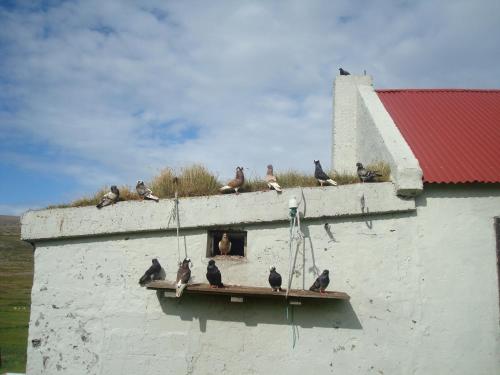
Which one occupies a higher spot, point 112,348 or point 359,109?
point 359,109

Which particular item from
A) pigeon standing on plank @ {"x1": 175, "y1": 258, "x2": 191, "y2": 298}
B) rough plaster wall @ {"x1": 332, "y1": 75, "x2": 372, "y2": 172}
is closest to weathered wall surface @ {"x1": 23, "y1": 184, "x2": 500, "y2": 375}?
pigeon standing on plank @ {"x1": 175, "y1": 258, "x2": 191, "y2": 298}

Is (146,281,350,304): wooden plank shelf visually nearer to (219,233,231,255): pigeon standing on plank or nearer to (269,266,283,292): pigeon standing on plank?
(269,266,283,292): pigeon standing on plank

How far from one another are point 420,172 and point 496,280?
82.2 inches

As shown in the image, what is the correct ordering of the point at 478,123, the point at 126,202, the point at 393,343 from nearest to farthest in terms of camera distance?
the point at 393,343, the point at 126,202, the point at 478,123

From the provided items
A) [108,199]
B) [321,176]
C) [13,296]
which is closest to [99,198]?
[108,199]

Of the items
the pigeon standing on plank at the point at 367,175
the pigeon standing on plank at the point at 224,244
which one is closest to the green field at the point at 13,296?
the pigeon standing on plank at the point at 224,244

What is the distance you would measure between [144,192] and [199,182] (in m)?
1.02

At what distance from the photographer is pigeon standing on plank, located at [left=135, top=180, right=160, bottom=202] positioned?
749 centimetres

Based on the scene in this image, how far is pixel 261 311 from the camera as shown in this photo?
6.80 meters

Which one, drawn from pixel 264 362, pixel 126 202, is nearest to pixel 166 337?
pixel 264 362

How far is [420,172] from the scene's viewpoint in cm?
678

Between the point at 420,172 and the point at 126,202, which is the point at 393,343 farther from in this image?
the point at 126,202

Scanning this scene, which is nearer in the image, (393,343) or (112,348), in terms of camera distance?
(393,343)

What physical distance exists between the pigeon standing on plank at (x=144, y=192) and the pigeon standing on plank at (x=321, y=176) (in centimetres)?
288
